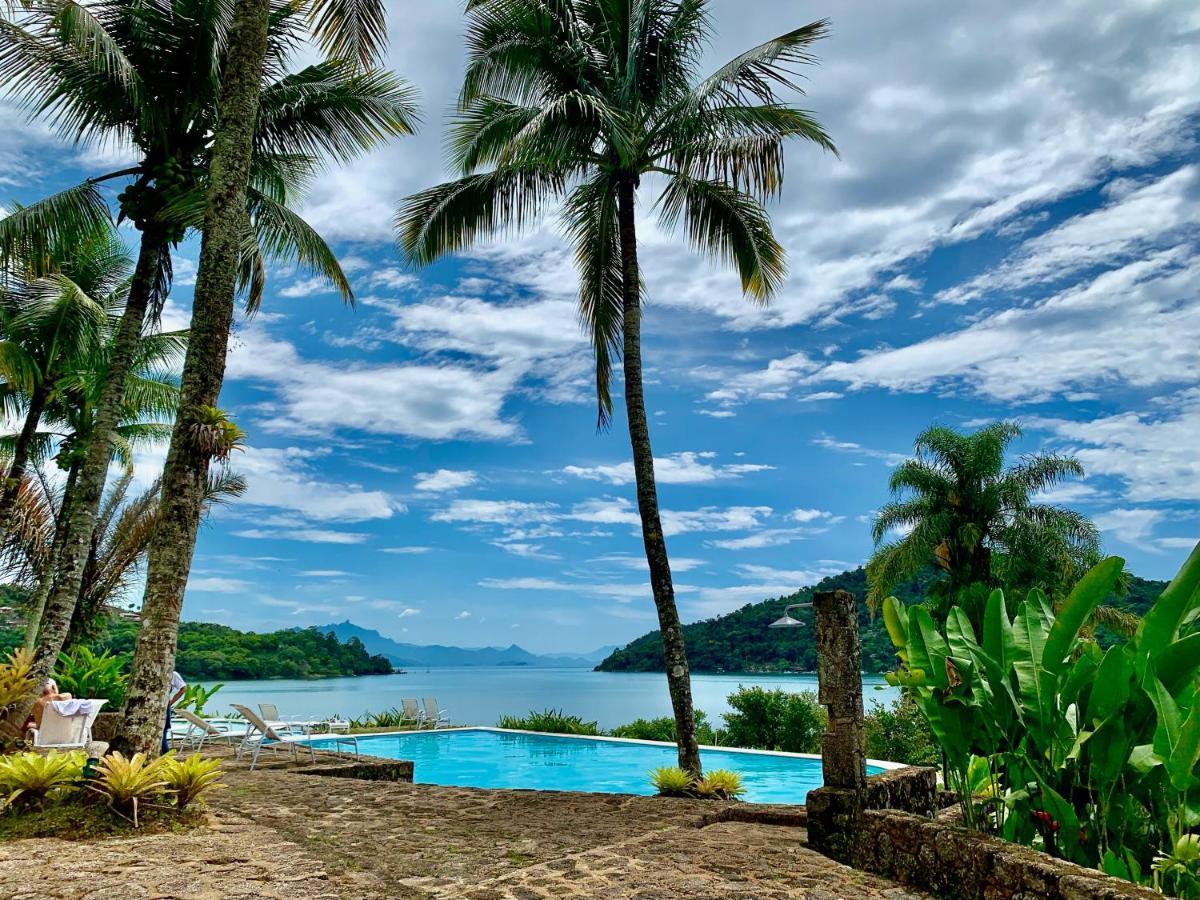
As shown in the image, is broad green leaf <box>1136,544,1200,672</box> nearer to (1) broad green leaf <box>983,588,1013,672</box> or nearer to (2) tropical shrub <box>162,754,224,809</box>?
(1) broad green leaf <box>983,588,1013,672</box>

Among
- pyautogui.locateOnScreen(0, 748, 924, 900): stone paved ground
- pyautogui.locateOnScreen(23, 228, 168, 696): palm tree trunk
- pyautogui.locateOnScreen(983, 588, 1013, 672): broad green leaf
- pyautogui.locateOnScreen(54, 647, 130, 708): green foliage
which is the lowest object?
pyautogui.locateOnScreen(0, 748, 924, 900): stone paved ground

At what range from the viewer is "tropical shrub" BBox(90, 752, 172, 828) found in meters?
5.52

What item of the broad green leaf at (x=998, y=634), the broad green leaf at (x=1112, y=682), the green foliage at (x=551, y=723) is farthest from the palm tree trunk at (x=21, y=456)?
the broad green leaf at (x=1112, y=682)

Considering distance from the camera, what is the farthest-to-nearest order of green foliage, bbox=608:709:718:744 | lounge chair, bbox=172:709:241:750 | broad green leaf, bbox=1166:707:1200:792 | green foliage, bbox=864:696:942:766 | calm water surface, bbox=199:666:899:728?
calm water surface, bbox=199:666:899:728
green foliage, bbox=608:709:718:744
green foliage, bbox=864:696:942:766
lounge chair, bbox=172:709:241:750
broad green leaf, bbox=1166:707:1200:792

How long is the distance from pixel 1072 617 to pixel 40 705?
10.3 m

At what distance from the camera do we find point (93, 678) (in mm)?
11070

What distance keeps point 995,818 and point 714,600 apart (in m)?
24.3

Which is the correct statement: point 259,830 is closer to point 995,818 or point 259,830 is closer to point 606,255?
point 995,818

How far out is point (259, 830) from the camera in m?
5.83

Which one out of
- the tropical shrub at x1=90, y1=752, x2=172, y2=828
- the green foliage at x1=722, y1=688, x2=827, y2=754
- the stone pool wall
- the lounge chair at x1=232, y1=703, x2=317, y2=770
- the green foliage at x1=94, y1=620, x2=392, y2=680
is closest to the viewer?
the stone pool wall

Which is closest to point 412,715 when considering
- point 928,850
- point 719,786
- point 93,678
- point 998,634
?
point 93,678

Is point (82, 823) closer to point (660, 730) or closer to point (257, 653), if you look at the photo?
point (660, 730)

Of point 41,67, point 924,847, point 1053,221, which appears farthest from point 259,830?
point 1053,221

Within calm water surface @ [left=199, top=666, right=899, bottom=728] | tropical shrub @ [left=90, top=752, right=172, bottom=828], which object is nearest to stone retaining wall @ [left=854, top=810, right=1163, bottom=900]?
calm water surface @ [left=199, top=666, right=899, bottom=728]
